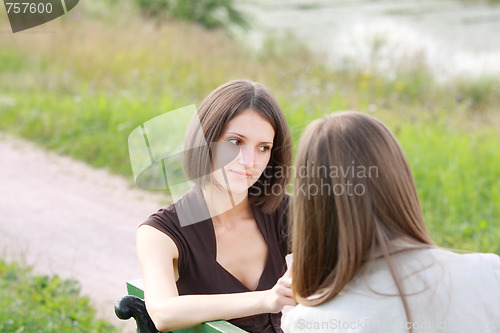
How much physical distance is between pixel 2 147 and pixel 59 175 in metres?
1.11

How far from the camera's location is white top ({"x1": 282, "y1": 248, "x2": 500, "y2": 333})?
50.6 inches

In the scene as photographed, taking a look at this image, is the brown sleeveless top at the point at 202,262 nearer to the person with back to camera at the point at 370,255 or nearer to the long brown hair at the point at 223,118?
the long brown hair at the point at 223,118

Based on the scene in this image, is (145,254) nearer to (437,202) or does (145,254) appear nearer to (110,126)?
(437,202)

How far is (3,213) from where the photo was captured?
5.07m

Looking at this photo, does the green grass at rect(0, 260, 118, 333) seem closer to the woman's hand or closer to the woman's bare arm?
the woman's bare arm

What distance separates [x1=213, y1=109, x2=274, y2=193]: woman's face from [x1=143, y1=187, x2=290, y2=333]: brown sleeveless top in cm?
13

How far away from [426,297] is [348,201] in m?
0.24

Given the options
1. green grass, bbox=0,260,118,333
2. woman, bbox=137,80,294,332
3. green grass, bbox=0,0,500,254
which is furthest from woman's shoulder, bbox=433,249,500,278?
green grass, bbox=0,0,500,254

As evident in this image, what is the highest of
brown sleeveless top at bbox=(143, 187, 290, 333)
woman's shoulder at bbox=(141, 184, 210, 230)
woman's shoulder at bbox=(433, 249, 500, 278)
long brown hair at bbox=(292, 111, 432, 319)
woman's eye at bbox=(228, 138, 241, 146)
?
long brown hair at bbox=(292, 111, 432, 319)

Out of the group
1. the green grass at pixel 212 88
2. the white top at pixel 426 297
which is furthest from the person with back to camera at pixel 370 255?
the green grass at pixel 212 88

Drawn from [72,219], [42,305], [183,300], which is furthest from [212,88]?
[183,300]

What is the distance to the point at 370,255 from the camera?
132 centimetres

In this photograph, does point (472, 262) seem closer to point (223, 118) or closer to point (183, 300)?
point (183, 300)

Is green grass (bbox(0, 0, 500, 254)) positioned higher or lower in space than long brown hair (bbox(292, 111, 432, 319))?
lower
